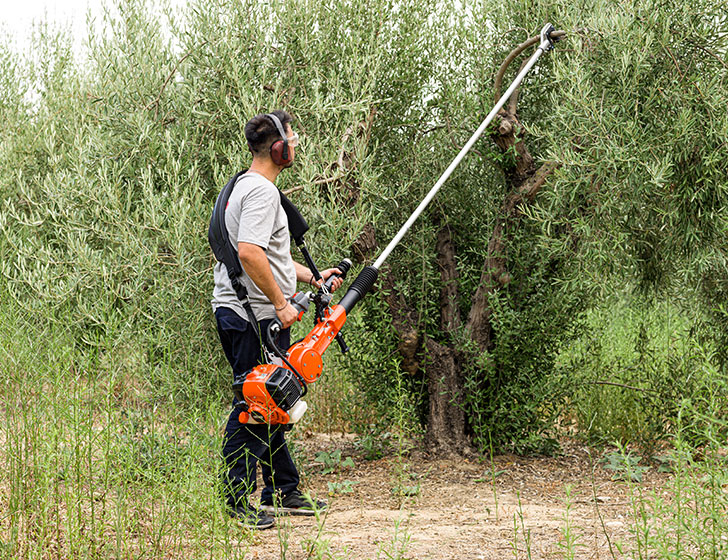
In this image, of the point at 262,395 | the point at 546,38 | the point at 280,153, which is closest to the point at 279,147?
the point at 280,153

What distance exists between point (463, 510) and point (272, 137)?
106 inches

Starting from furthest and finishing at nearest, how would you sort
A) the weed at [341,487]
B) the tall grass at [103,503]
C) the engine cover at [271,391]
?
the weed at [341,487]
the engine cover at [271,391]
the tall grass at [103,503]

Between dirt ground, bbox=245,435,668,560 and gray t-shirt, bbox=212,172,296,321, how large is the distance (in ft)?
4.35

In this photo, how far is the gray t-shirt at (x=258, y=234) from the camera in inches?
165

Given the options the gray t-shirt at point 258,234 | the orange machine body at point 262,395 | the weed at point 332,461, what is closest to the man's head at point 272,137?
the gray t-shirt at point 258,234

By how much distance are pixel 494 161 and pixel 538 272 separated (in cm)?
93

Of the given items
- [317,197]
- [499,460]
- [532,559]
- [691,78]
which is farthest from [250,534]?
[691,78]

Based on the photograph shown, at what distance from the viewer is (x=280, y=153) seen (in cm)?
440

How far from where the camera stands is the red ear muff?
14.4 feet

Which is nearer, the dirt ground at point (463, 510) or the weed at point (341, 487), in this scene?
the dirt ground at point (463, 510)

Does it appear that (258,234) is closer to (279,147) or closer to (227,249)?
(227,249)

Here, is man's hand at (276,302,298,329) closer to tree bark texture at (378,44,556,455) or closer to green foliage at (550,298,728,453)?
tree bark texture at (378,44,556,455)

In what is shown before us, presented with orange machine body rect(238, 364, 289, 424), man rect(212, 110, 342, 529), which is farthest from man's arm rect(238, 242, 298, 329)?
orange machine body rect(238, 364, 289, 424)

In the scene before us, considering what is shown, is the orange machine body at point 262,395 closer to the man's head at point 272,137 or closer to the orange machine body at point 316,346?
the orange machine body at point 316,346
